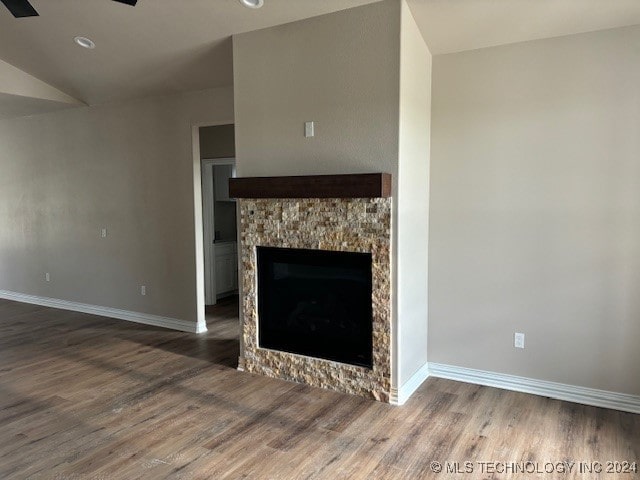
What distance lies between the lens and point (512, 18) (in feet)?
10.9

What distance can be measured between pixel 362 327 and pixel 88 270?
168 inches

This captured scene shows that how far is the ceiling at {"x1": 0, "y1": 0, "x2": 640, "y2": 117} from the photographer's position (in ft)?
10.7

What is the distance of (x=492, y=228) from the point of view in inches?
150

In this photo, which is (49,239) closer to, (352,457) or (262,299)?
(262,299)

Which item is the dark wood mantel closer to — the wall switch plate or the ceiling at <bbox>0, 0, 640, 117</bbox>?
the wall switch plate

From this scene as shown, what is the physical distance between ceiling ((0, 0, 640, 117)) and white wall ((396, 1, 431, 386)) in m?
0.25

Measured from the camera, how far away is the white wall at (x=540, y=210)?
11.1 ft

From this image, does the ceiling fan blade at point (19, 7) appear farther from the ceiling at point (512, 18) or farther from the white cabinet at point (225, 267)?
the white cabinet at point (225, 267)

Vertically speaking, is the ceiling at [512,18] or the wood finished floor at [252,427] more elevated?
the ceiling at [512,18]

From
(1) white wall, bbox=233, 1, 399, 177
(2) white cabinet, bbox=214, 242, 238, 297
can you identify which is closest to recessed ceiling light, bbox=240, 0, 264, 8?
(1) white wall, bbox=233, 1, 399, 177

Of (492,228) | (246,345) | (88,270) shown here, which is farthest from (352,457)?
(88,270)

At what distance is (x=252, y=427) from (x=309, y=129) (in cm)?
216

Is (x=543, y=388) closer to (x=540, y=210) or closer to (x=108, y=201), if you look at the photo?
(x=540, y=210)

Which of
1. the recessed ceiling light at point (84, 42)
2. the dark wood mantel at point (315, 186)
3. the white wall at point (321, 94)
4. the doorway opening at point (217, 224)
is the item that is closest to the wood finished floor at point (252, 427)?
the dark wood mantel at point (315, 186)
